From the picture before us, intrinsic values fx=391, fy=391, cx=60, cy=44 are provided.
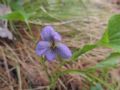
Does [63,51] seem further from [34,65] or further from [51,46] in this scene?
[34,65]

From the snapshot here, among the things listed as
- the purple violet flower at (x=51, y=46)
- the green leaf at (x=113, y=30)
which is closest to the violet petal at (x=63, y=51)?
the purple violet flower at (x=51, y=46)

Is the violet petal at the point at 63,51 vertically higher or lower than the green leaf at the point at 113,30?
lower

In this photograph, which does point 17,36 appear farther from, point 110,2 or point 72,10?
point 110,2

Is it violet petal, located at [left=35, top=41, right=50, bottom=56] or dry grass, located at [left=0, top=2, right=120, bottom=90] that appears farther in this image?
dry grass, located at [left=0, top=2, right=120, bottom=90]

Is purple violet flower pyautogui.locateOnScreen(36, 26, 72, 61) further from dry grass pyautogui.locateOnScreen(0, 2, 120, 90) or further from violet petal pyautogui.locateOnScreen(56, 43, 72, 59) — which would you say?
dry grass pyautogui.locateOnScreen(0, 2, 120, 90)

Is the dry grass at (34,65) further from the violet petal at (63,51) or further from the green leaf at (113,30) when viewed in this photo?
the green leaf at (113,30)

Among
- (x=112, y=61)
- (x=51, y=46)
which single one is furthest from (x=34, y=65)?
(x=112, y=61)

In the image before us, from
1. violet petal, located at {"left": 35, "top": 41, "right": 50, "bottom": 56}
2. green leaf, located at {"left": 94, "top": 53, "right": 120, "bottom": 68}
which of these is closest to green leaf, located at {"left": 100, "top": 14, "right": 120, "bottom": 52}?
green leaf, located at {"left": 94, "top": 53, "right": 120, "bottom": 68}

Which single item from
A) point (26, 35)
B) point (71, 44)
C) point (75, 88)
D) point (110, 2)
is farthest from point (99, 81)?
point (110, 2)

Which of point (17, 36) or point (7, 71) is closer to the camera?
point (7, 71)
